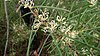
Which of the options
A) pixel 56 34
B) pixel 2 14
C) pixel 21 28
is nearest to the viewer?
pixel 56 34

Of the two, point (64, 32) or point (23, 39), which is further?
point (23, 39)

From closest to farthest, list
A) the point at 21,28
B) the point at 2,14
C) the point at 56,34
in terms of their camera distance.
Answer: the point at 56,34
the point at 21,28
the point at 2,14

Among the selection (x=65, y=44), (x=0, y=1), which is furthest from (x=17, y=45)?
(x=65, y=44)

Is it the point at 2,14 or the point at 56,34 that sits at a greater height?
the point at 56,34

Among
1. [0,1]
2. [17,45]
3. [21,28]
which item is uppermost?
[0,1]

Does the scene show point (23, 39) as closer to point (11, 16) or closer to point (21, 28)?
point (21, 28)

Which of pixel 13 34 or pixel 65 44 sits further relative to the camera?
pixel 13 34

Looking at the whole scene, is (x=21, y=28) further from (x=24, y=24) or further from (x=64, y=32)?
(x=64, y=32)

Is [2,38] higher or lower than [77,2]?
lower

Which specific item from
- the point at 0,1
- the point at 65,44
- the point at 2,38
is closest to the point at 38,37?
the point at 2,38
